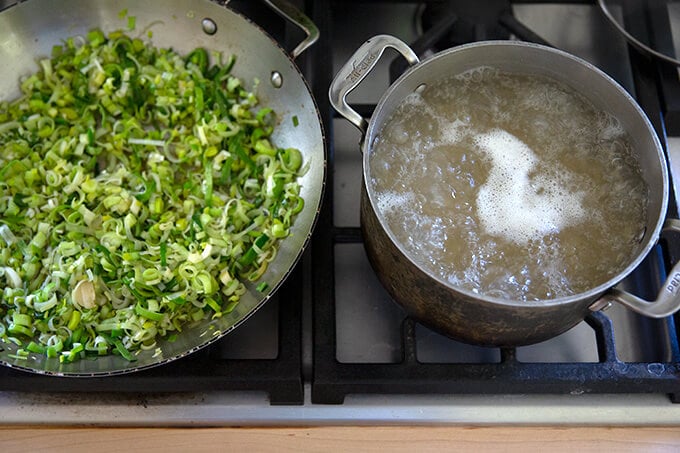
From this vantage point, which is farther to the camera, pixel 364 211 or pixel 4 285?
pixel 4 285

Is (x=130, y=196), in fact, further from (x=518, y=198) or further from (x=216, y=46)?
(x=518, y=198)

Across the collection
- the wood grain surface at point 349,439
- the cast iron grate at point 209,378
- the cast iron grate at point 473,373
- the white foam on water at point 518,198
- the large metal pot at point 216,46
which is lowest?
the wood grain surface at point 349,439

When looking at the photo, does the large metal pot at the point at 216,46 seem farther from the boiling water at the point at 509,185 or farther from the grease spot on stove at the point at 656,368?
the grease spot on stove at the point at 656,368

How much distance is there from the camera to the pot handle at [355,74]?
2.43ft

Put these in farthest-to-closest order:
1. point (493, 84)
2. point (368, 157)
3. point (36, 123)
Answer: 1. point (36, 123)
2. point (493, 84)
3. point (368, 157)

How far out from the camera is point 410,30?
1.05 meters

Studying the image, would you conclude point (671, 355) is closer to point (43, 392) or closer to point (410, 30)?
point (410, 30)

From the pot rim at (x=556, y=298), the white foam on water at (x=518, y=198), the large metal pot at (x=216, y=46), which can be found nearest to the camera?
the pot rim at (x=556, y=298)

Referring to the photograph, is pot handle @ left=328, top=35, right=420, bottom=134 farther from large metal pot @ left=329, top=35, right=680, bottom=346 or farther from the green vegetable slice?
the green vegetable slice

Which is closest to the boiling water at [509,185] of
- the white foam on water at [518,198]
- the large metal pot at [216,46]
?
the white foam on water at [518,198]

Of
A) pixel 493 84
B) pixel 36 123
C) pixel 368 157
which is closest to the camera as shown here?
pixel 368 157

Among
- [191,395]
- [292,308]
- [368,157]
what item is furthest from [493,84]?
[191,395]

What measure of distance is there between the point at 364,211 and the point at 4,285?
0.46m

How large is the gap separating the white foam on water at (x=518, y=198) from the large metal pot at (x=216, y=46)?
196mm
